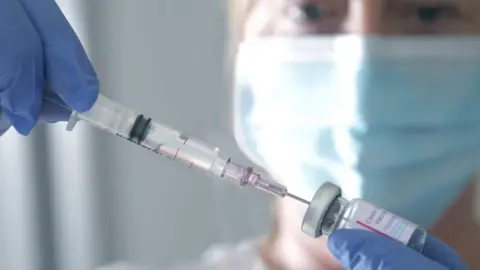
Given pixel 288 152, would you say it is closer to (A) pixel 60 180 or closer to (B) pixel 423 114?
(B) pixel 423 114

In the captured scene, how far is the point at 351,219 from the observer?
2.30ft

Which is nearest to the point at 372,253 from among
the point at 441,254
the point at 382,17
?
the point at 441,254

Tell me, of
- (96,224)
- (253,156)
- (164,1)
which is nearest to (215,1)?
(164,1)

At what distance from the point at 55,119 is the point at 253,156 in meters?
0.37

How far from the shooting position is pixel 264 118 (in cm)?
100

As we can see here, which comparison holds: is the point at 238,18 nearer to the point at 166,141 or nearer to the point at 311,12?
the point at 311,12

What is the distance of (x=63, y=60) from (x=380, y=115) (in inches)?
18.3

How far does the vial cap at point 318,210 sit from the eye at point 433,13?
371mm

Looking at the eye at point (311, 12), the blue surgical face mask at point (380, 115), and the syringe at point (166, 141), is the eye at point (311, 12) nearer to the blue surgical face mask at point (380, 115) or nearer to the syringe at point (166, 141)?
the blue surgical face mask at point (380, 115)

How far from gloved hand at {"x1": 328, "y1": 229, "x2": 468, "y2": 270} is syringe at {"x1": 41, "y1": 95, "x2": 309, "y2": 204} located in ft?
0.37

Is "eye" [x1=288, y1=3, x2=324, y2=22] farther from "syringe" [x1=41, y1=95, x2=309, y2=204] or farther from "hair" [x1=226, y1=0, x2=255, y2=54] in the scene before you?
"syringe" [x1=41, y1=95, x2=309, y2=204]

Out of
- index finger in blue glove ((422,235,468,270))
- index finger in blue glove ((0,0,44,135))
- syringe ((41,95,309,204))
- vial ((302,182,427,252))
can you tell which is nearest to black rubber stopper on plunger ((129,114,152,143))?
syringe ((41,95,309,204))

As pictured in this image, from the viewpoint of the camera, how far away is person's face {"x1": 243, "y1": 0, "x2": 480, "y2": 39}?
893 millimetres

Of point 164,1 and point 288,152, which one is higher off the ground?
point 164,1
